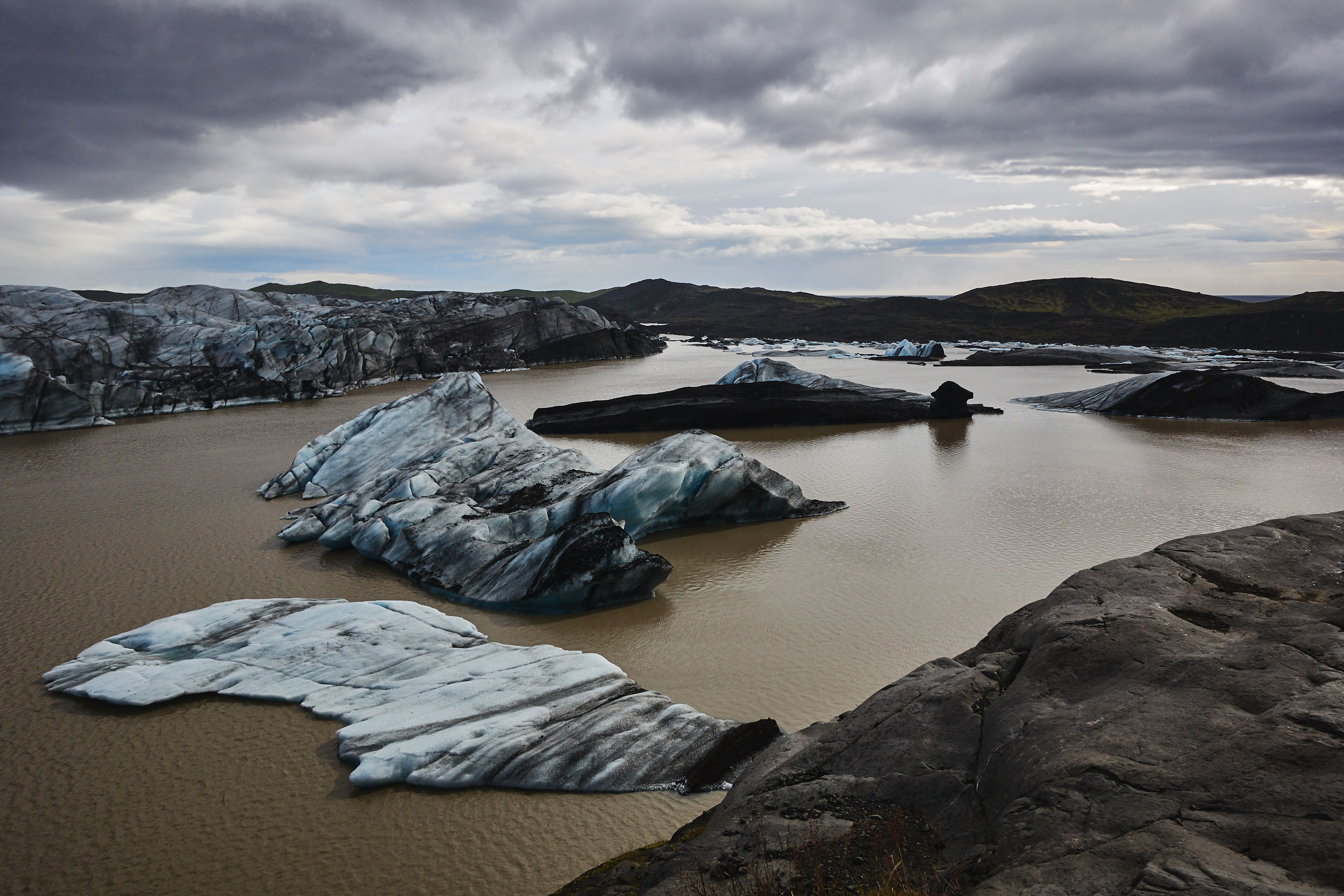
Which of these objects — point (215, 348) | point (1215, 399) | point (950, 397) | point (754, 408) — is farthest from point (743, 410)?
point (215, 348)

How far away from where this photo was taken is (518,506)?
12.9 m

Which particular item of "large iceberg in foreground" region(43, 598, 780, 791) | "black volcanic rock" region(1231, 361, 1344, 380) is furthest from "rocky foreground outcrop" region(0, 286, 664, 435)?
"black volcanic rock" region(1231, 361, 1344, 380)

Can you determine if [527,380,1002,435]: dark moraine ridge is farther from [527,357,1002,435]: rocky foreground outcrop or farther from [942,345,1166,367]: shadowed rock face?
[942,345,1166,367]: shadowed rock face

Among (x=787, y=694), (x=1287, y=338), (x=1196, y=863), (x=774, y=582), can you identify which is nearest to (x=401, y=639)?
(x=787, y=694)

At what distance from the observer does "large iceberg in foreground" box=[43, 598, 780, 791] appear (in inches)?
251

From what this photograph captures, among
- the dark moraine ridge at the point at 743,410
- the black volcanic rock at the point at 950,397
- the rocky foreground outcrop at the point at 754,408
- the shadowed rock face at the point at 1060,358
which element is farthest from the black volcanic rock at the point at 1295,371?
the dark moraine ridge at the point at 743,410

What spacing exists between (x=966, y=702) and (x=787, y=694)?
3.25 m

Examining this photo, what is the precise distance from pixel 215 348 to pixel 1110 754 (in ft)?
143

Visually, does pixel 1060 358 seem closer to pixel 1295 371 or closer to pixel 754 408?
pixel 1295 371

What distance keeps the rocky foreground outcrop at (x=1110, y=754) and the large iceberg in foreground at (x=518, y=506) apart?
5.29 metres

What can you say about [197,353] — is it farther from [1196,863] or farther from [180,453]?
[1196,863]

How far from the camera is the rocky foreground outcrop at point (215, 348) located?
96.0 feet

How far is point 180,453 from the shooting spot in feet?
72.7

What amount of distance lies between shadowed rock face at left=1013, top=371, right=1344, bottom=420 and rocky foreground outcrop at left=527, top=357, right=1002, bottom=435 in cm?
664
